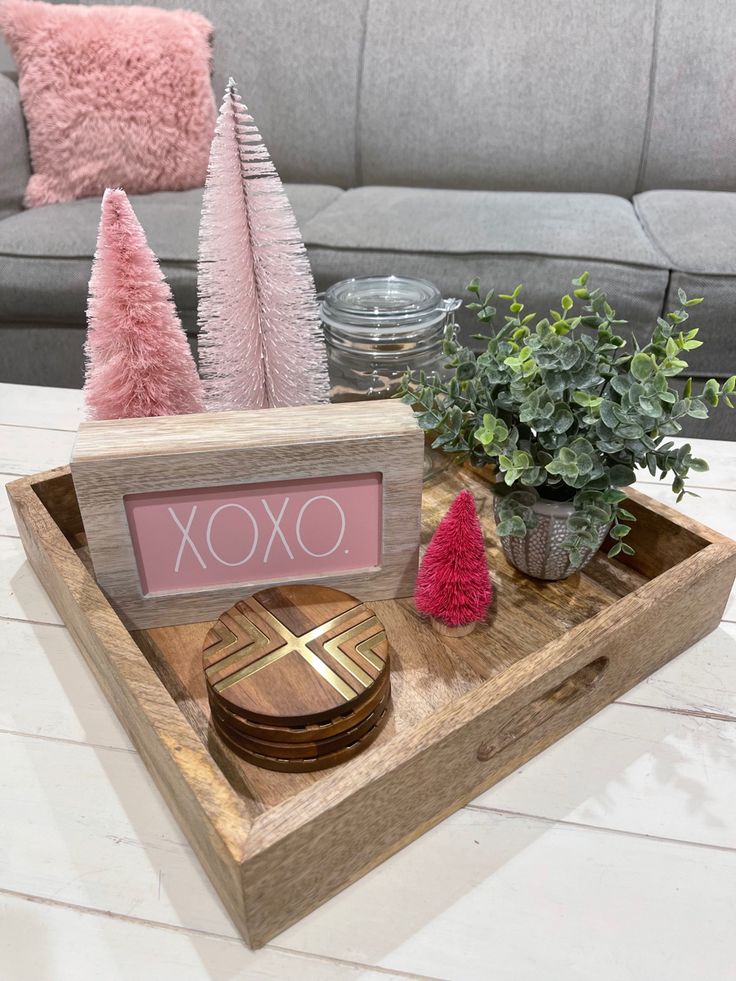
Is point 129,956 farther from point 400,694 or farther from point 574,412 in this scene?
point 574,412

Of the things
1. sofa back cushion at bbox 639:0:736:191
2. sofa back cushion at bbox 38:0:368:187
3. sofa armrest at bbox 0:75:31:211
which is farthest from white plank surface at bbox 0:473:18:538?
sofa back cushion at bbox 639:0:736:191

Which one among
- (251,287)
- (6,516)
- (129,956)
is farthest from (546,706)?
(6,516)

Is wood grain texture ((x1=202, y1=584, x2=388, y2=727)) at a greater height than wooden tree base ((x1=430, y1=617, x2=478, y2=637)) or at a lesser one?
greater

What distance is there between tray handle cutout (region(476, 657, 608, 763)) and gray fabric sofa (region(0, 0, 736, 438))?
1036 millimetres

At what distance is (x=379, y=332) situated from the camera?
2.61 ft

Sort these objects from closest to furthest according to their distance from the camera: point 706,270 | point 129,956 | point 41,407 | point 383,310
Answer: point 129,956 < point 383,310 < point 41,407 < point 706,270

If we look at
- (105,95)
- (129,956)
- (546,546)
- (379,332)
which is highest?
(105,95)

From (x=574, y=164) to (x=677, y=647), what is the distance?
1.57 metres

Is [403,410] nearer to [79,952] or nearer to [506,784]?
[506,784]

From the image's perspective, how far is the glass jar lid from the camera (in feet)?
2.60

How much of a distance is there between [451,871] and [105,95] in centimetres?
185

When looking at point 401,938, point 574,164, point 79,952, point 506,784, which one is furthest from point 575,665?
point 574,164

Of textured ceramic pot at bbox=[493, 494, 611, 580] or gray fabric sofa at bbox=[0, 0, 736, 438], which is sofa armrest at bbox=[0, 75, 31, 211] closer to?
gray fabric sofa at bbox=[0, 0, 736, 438]

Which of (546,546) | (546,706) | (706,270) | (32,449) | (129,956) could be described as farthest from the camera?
(706,270)
